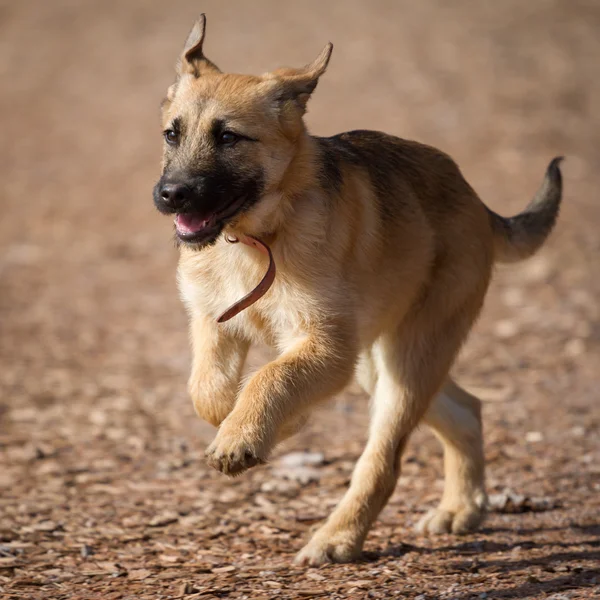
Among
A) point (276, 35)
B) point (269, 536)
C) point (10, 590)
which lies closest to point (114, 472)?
point (269, 536)

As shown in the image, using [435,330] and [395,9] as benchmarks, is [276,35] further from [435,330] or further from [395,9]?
[435,330]

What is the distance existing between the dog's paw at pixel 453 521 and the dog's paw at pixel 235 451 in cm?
173

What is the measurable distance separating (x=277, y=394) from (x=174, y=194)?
1036 mm

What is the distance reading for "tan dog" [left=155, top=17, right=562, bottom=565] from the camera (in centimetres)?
461

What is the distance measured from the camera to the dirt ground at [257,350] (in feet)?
17.5

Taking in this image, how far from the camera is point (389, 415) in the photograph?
541cm

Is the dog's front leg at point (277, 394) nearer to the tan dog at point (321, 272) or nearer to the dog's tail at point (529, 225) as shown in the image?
the tan dog at point (321, 272)

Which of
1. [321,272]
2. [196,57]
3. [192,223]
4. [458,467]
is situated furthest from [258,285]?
[458,467]

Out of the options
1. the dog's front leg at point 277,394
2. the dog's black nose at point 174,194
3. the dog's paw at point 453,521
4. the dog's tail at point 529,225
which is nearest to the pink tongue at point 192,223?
the dog's black nose at point 174,194

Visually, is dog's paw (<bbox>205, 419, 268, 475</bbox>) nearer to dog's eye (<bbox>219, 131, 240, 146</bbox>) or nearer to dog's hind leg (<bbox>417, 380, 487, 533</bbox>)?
dog's eye (<bbox>219, 131, 240, 146</bbox>)

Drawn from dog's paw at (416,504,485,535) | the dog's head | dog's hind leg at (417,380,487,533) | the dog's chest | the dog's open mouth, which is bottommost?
dog's paw at (416,504,485,535)

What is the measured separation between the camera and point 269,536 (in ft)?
18.9

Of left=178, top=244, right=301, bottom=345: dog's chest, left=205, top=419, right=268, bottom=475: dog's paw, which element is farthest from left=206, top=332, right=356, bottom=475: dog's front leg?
left=178, top=244, right=301, bottom=345: dog's chest

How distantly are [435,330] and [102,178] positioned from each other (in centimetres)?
1024
